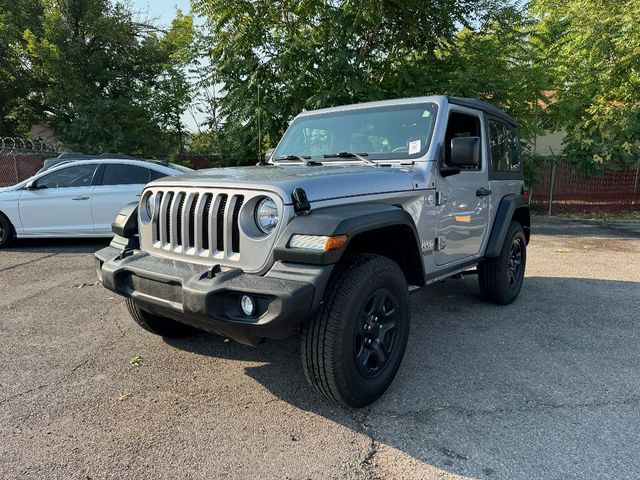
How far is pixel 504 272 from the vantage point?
490 cm

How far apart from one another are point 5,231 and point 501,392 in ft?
Answer: 26.8

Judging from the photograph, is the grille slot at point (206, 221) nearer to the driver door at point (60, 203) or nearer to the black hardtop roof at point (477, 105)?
the black hardtop roof at point (477, 105)

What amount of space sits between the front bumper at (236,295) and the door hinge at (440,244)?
1521 mm

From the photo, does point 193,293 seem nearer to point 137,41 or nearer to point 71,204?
point 71,204

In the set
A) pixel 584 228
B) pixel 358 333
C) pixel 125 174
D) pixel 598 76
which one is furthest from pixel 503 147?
pixel 598 76

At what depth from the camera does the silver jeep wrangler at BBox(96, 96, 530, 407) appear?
2.55m

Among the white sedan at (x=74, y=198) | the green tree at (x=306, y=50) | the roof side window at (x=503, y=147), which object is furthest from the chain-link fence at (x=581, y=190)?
the white sedan at (x=74, y=198)

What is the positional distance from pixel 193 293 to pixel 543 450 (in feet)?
6.75

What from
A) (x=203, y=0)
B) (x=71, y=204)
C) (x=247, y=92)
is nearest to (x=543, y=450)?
(x=71, y=204)

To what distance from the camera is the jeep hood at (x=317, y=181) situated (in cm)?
276

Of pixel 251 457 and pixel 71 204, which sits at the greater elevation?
pixel 71 204

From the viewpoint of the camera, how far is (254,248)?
2686 millimetres

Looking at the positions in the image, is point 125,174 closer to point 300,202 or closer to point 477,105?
point 477,105

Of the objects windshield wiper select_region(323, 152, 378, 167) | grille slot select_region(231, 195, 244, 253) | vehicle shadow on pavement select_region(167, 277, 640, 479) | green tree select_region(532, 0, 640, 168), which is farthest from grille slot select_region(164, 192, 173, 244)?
green tree select_region(532, 0, 640, 168)
